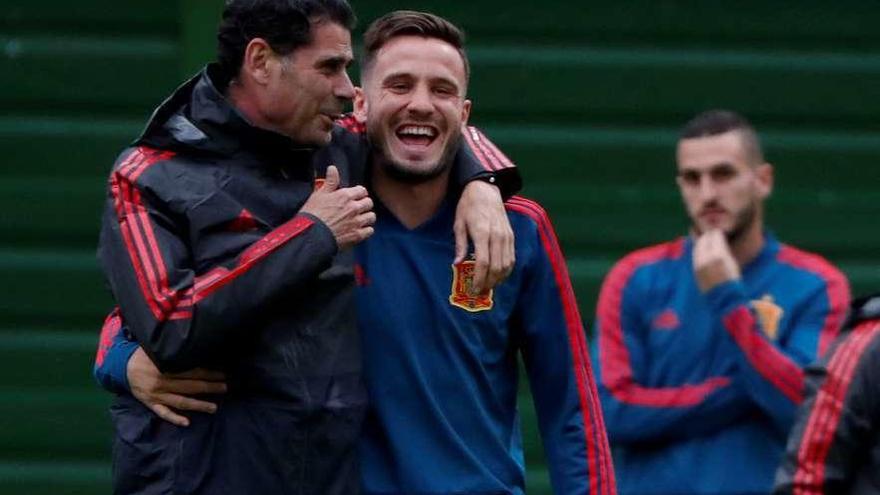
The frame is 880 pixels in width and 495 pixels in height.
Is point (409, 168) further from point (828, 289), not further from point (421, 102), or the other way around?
point (828, 289)

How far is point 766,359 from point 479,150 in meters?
1.33

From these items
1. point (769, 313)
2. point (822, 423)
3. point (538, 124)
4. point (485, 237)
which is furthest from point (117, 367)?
point (538, 124)

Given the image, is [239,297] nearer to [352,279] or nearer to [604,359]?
[352,279]

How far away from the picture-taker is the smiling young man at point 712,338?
5652 millimetres

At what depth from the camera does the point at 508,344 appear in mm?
4469

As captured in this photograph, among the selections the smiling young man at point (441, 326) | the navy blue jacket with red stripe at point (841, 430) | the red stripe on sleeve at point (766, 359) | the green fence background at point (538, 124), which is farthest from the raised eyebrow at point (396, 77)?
the green fence background at point (538, 124)

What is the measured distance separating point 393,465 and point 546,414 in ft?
1.43

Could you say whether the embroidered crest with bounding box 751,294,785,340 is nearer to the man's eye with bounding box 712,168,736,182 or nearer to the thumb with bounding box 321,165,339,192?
the man's eye with bounding box 712,168,736,182

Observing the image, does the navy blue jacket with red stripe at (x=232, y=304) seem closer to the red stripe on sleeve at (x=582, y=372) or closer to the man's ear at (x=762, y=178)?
the red stripe on sleeve at (x=582, y=372)

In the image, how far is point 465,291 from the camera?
434cm

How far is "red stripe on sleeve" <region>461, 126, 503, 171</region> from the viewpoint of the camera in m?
4.55

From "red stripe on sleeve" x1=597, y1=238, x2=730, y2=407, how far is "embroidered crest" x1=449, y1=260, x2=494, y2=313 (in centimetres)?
150

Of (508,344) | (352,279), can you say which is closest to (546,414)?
(508,344)

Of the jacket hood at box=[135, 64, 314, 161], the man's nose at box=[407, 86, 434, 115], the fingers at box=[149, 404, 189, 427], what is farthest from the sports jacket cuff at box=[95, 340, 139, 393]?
the man's nose at box=[407, 86, 434, 115]
